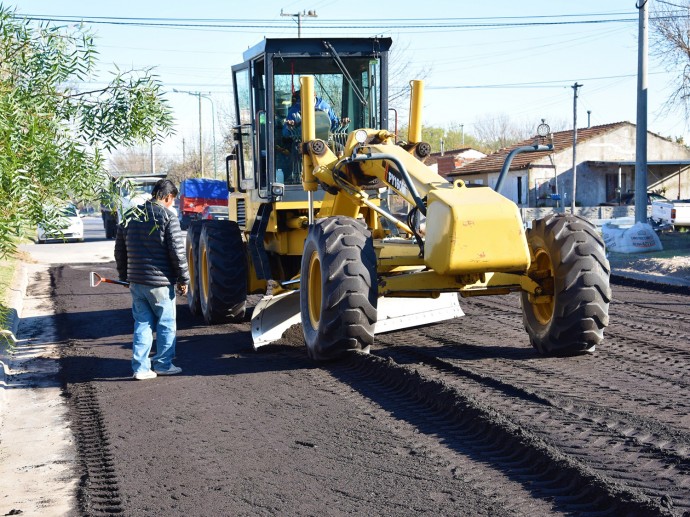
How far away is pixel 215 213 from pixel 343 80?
2078cm

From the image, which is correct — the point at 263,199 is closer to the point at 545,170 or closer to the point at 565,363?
the point at 565,363

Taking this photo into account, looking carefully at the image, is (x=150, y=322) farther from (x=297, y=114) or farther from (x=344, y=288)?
(x=297, y=114)

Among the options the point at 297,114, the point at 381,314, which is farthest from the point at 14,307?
the point at 381,314

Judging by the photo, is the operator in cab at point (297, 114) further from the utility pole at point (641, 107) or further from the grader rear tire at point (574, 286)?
the utility pole at point (641, 107)

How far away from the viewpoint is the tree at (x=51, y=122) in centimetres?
494

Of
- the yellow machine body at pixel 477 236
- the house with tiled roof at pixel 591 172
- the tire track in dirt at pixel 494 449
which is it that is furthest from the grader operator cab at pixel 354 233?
the house with tiled roof at pixel 591 172

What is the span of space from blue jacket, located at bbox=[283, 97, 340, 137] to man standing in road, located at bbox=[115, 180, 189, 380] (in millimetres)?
2902

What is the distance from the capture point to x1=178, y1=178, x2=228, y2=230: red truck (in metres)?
38.1

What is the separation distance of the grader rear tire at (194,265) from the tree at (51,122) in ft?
23.7

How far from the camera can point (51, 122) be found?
5.18 meters

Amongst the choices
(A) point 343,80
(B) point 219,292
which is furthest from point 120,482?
(A) point 343,80

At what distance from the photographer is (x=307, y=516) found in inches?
199

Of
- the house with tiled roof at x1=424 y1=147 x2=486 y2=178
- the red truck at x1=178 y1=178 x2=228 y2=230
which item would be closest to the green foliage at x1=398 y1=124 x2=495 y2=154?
the house with tiled roof at x1=424 y1=147 x2=486 y2=178

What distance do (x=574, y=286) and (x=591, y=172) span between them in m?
52.3
